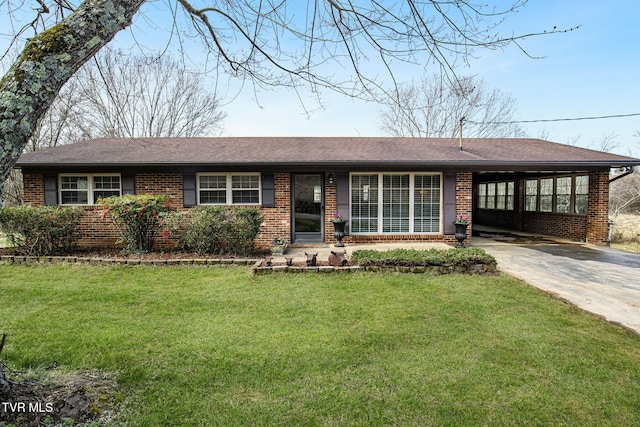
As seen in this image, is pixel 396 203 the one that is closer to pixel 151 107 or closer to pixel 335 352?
pixel 335 352

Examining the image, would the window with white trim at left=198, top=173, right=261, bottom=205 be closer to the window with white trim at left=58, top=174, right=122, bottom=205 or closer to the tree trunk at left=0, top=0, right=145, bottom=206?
the window with white trim at left=58, top=174, right=122, bottom=205

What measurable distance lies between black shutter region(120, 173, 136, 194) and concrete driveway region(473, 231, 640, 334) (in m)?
9.39

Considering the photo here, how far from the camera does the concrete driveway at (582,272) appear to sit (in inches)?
176

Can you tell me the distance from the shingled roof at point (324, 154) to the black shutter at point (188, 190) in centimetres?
56

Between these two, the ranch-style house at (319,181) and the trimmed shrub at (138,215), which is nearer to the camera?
the trimmed shrub at (138,215)

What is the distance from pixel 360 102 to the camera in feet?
12.2

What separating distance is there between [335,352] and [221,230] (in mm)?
5046

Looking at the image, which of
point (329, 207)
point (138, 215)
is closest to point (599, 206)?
point (329, 207)

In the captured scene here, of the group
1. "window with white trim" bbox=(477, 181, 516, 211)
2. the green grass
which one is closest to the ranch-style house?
"window with white trim" bbox=(477, 181, 516, 211)

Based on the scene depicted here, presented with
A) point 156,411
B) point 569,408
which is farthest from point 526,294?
point 156,411

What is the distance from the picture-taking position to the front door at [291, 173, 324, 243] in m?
9.84

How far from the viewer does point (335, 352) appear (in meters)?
3.15

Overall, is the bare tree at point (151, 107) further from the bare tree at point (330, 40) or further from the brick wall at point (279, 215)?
the bare tree at point (330, 40)

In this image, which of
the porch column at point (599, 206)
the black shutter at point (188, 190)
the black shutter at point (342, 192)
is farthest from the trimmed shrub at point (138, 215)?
the porch column at point (599, 206)
